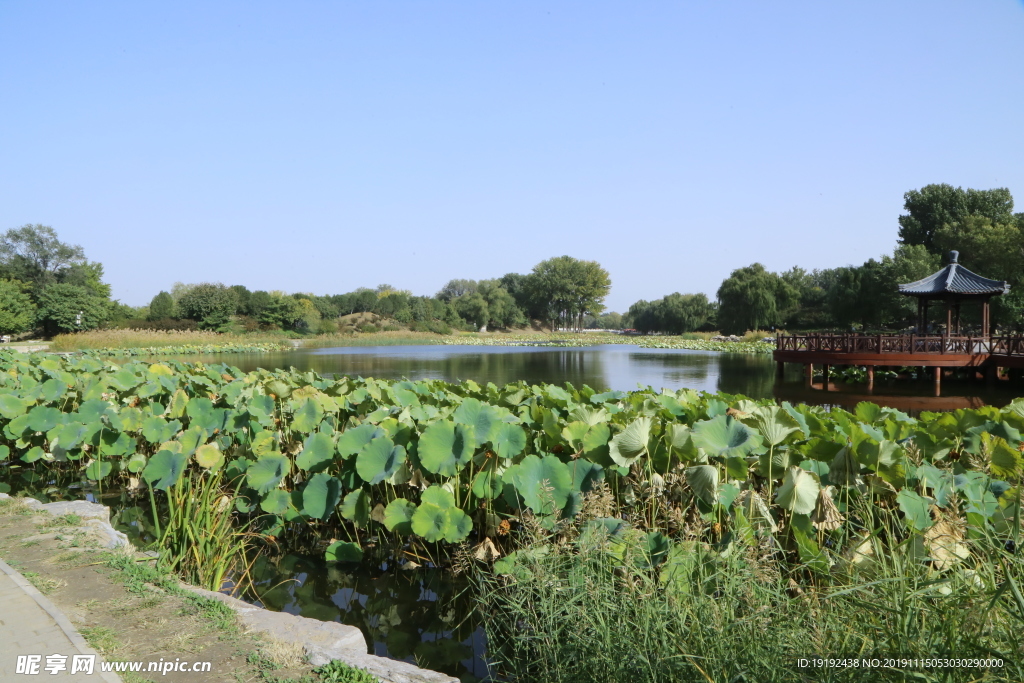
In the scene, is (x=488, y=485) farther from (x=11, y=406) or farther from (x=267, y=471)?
(x=11, y=406)

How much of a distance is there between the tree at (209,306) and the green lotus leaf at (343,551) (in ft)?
142

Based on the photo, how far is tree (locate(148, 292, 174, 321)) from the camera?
4603cm

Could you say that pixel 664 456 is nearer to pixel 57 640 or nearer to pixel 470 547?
pixel 470 547

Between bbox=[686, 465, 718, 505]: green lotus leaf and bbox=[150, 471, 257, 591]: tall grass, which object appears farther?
bbox=[150, 471, 257, 591]: tall grass

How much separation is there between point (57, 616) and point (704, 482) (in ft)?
8.97

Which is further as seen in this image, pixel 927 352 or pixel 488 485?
pixel 927 352

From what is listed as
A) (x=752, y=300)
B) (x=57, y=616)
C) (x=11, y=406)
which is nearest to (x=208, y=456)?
(x=57, y=616)

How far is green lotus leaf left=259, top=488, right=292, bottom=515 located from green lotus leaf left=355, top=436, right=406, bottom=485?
74cm

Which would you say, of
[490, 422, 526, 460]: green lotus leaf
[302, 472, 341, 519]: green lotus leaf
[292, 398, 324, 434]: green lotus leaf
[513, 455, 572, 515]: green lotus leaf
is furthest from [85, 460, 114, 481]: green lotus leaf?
[513, 455, 572, 515]: green lotus leaf

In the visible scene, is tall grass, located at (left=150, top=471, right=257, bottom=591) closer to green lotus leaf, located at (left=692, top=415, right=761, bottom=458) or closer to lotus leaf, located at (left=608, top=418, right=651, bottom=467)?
lotus leaf, located at (left=608, top=418, right=651, bottom=467)

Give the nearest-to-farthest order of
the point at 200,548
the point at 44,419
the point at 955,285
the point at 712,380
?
the point at 200,548 < the point at 44,419 < the point at 955,285 < the point at 712,380

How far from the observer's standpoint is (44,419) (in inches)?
242

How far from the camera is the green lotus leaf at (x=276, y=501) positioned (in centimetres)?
457

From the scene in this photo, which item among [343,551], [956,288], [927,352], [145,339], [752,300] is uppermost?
[752,300]
